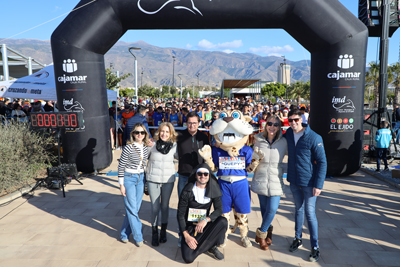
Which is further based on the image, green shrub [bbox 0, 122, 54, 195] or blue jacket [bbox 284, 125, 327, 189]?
green shrub [bbox 0, 122, 54, 195]

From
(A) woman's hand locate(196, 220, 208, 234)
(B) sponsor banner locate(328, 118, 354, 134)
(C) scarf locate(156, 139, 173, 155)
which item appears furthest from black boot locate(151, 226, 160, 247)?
(B) sponsor banner locate(328, 118, 354, 134)

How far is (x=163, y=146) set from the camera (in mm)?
4391

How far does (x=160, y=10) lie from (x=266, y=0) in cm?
260

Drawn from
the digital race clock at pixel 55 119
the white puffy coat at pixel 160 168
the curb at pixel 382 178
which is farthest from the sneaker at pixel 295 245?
the digital race clock at pixel 55 119

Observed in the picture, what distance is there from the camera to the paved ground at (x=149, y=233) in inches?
157

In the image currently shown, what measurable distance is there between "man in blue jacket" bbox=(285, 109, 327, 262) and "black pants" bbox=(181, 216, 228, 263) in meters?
1.05

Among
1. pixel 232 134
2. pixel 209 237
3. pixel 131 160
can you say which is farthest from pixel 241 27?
pixel 209 237

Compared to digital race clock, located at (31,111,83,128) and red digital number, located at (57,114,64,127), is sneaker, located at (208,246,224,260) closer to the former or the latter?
digital race clock, located at (31,111,83,128)

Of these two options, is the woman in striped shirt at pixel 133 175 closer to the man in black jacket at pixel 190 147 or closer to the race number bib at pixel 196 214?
the man in black jacket at pixel 190 147

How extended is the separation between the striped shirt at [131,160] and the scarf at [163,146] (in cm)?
26

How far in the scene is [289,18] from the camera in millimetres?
7273

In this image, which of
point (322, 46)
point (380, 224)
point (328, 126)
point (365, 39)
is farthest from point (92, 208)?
point (365, 39)

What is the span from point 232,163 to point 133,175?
4.85 ft

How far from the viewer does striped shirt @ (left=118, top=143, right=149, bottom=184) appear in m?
4.32
